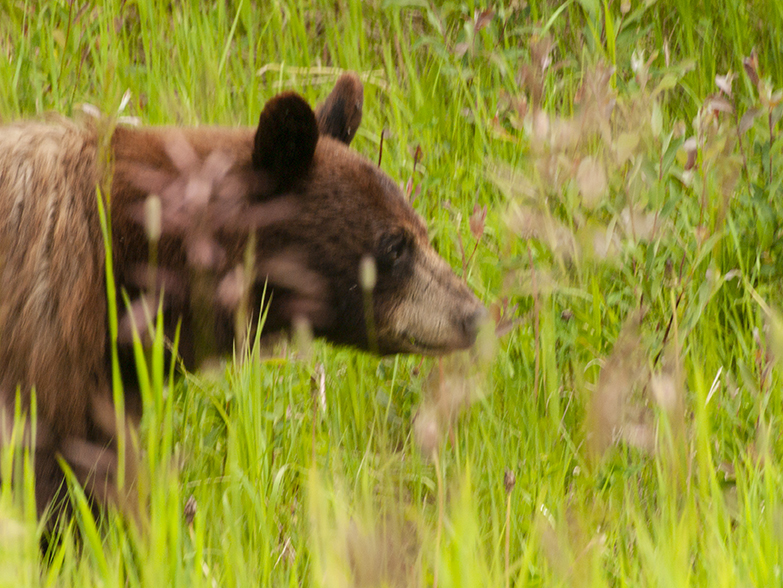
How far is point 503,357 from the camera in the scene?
11.0 ft

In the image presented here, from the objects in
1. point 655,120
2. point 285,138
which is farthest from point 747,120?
point 285,138

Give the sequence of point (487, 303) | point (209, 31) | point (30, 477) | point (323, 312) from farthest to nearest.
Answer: point (209, 31) → point (487, 303) → point (323, 312) → point (30, 477)

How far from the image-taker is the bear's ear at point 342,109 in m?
3.57

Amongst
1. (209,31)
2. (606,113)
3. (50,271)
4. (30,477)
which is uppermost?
(209,31)

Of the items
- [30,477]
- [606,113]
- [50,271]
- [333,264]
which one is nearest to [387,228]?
[333,264]

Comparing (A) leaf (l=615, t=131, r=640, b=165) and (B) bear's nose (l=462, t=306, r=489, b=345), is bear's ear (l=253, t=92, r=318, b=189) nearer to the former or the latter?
(B) bear's nose (l=462, t=306, r=489, b=345)

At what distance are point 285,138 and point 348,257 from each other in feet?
1.52

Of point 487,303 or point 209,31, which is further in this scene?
point 209,31

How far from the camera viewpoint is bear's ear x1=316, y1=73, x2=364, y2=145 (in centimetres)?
357

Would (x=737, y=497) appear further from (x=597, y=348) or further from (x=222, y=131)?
(x=222, y=131)

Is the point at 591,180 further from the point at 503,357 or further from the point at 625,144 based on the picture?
the point at 503,357

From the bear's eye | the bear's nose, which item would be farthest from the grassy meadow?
the bear's eye

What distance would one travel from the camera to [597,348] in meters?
3.04

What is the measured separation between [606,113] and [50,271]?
163cm
